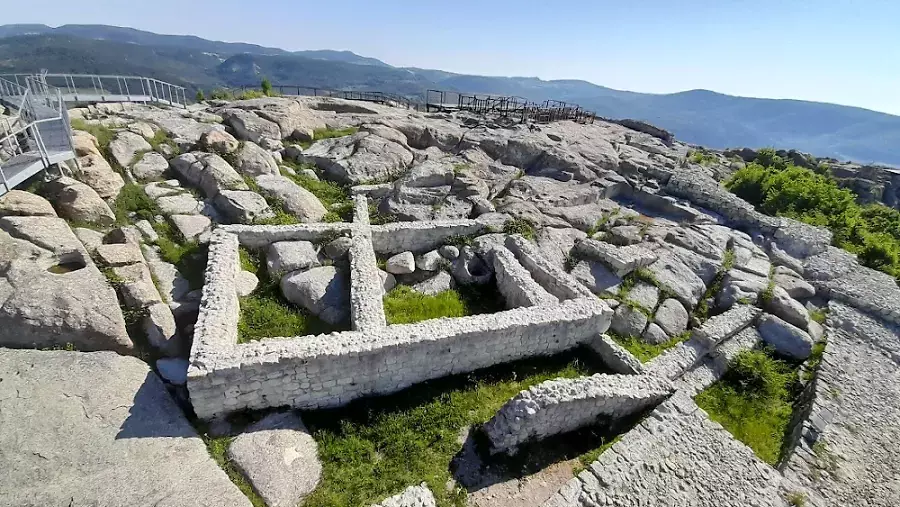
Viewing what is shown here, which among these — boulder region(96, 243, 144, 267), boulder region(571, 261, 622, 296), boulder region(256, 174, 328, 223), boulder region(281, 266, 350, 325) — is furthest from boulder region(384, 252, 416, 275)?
boulder region(96, 243, 144, 267)

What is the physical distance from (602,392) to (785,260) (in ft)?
41.0

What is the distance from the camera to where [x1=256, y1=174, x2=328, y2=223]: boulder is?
13617 mm

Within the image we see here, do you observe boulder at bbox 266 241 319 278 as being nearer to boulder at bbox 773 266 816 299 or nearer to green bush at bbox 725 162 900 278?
boulder at bbox 773 266 816 299

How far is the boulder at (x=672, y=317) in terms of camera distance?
11539mm

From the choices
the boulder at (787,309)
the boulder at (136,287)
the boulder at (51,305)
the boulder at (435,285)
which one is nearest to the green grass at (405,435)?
the boulder at (435,285)

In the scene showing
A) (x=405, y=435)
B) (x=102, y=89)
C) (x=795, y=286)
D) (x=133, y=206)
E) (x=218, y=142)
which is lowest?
(x=405, y=435)

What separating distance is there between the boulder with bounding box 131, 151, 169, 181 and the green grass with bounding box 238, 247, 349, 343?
666cm

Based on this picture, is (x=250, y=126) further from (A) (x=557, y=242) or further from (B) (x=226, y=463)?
(B) (x=226, y=463)

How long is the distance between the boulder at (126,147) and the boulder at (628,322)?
15871mm

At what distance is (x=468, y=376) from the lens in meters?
8.84

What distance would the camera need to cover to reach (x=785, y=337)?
11.3 metres

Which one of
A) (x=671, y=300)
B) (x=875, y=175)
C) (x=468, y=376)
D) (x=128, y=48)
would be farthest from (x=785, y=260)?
(x=128, y=48)

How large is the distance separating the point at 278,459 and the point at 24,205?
871 centimetres

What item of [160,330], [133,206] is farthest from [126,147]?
[160,330]
